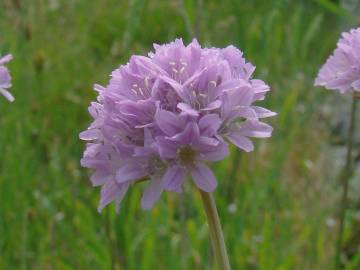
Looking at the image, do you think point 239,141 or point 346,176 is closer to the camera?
point 239,141

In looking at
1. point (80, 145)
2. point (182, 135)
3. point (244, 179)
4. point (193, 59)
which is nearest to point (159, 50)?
point (193, 59)

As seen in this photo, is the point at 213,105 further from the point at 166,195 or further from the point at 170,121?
the point at 166,195

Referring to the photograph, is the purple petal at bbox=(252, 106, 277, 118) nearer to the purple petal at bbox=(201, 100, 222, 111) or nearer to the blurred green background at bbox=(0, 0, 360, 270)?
the purple petal at bbox=(201, 100, 222, 111)

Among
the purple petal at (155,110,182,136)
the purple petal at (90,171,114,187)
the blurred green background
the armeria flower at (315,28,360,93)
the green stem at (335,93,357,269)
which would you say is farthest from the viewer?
the blurred green background

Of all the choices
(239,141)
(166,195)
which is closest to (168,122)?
(239,141)

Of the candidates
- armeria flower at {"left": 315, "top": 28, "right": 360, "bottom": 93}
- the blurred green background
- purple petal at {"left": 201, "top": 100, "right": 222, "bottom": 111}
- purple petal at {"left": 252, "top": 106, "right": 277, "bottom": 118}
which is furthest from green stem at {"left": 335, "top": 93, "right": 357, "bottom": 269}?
purple petal at {"left": 201, "top": 100, "right": 222, "bottom": 111}

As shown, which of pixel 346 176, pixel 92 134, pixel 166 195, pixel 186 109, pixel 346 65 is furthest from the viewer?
pixel 166 195

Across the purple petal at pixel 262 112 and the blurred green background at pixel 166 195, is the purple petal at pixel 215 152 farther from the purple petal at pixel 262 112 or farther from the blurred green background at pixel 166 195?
the blurred green background at pixel 166 195
